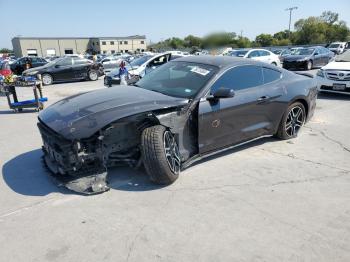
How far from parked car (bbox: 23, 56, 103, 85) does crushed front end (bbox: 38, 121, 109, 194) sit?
13.3 metres

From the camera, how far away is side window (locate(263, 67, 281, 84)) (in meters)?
5.12

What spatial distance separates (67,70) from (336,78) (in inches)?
515

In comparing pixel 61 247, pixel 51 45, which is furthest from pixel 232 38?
pixel 51 45

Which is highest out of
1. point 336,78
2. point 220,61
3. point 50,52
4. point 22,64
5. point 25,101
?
point 220,61

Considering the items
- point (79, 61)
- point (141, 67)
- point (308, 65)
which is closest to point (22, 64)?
point (79, 61)

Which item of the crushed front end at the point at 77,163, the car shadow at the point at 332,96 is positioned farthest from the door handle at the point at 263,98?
the car shadow at the point at 332,96

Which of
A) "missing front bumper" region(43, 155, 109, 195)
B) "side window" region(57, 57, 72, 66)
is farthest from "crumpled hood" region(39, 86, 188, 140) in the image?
"side window" region(57, 57, 72, 66)

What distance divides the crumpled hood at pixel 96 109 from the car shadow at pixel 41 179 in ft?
2.63

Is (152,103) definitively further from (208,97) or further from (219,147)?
(219,147)

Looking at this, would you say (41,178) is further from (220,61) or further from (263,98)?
(263,98)

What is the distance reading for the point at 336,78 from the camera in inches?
366

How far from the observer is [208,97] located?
165 inches

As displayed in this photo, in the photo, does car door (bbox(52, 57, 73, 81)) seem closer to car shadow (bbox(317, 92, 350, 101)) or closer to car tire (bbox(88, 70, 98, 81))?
car tire (bbox(88, 70, 98, 81))

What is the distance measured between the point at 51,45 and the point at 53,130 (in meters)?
99.7
